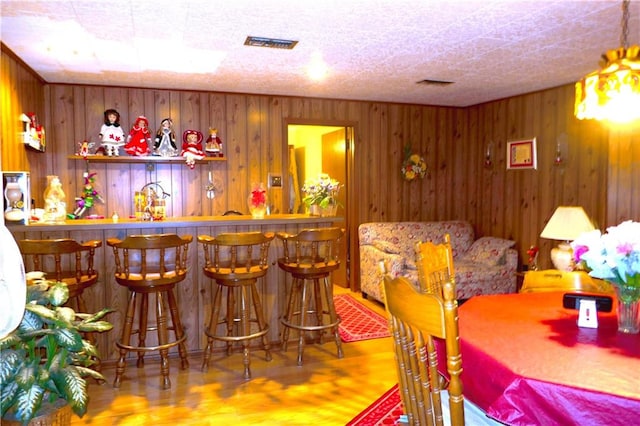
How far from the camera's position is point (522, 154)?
5379 mm

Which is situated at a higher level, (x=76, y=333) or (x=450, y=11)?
(x=450, y=11)

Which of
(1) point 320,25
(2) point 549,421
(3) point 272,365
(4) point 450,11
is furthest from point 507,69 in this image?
(2) point 549,421

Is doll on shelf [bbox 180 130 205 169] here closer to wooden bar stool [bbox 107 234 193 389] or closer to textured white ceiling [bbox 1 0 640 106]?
textured white ceiling [bbox 1 0 640 106]

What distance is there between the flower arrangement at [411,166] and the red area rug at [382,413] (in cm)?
342

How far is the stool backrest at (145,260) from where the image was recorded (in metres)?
2.99

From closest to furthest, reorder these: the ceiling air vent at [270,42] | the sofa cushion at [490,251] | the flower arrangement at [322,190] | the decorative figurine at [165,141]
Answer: the ceiling air vent at [270,42]
the flower arrangement at [322,190]
the decorative figurine at [165,141]
the sofa cushion at [490,251]

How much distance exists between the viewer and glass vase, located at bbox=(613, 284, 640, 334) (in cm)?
172

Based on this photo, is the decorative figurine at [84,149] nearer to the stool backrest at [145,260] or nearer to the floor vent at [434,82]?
the stool backrest at [145,260]

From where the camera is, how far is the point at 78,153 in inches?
187

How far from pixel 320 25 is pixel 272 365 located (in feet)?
7.84

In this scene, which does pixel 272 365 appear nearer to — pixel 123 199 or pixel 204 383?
pixel 204 383

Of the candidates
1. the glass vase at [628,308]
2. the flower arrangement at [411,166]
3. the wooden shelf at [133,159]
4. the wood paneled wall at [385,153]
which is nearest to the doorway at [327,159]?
the wood paneled wall at [385,153]

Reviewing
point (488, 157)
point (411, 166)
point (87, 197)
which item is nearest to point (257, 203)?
point (87, 197)

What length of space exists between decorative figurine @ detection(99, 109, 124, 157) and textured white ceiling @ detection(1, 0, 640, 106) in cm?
34
